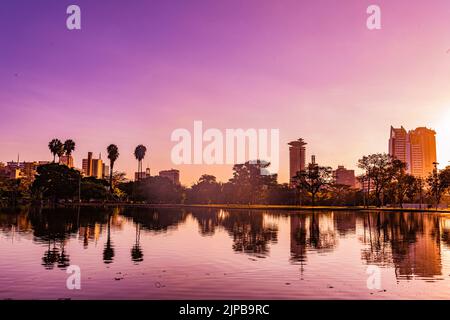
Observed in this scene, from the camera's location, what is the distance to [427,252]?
23.3 m

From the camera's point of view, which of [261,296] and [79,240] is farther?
[79,240]

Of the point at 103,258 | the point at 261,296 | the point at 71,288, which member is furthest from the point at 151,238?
the point at 261,296

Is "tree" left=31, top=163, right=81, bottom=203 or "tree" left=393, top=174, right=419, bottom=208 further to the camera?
"tree" left=31, top=163, right=81, bottom=203

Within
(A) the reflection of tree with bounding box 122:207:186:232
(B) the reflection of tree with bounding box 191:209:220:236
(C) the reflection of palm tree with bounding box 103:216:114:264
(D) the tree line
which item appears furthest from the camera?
(D) the tree line

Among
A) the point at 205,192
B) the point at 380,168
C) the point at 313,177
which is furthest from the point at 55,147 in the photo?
the point at 380,168

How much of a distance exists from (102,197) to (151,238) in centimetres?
11296

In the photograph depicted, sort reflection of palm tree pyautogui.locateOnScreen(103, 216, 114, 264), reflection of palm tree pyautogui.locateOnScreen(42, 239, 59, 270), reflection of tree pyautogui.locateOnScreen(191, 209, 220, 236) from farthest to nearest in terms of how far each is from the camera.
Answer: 1. reflection of tree pyautogui.locateOnScreen(191, 209, 220, 236)
2. reflection of palm tree pyautogui.locateOnScreen(103, 216, 114, 264)
3. reflection of palm tree pyautogui.locateOnScreen(42, 239, 59, 270)

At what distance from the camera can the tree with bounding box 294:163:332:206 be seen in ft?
378

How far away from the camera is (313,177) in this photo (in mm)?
114312

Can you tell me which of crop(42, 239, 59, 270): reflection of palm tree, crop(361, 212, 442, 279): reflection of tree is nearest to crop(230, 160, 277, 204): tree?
crop(361, 212, 442, 279): reflection of tree

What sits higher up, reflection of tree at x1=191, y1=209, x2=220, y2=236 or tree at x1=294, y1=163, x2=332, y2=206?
tree at x1=294, y1=163, x2=332, y2=206

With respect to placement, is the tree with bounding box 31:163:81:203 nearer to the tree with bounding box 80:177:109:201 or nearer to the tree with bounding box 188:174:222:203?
the tree with bounding box 80:177:109:201

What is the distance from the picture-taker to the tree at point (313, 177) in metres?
115
